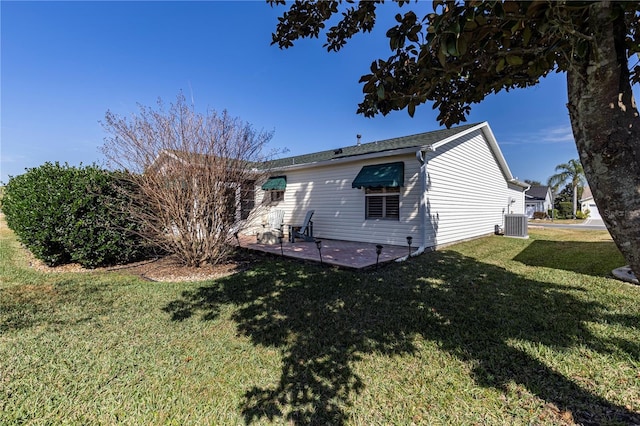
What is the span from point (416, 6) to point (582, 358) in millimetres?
4616

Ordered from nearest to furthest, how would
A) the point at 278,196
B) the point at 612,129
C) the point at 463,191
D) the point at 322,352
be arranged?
the point at 612,129 → the point at 322,352 → the point at 463,191 → the point at 278,196

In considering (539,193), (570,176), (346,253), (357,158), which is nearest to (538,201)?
(539,193)

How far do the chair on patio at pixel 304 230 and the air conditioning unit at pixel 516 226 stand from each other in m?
9.91

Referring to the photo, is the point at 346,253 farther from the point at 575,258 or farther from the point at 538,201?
the point at 538,201

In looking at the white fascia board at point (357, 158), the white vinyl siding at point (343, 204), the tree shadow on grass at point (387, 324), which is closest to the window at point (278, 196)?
the white vinyl siding at point (343, 204)

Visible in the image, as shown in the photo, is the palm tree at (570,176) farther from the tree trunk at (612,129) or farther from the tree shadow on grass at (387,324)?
the tree trunk at (612,129)

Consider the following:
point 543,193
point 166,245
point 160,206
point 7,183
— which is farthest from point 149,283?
point 543,193

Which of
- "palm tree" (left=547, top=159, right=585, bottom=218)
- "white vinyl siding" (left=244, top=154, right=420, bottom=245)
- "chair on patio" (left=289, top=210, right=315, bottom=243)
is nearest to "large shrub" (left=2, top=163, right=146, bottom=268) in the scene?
"white vinyl siding" (left=244, top=154, right=420, bottom=245)

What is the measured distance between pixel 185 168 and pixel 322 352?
17.5 ft

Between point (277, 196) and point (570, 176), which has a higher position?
point (570, 176)

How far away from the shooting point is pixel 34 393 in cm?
264

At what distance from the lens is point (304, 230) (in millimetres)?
12102

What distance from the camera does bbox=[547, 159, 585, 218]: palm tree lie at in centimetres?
3710

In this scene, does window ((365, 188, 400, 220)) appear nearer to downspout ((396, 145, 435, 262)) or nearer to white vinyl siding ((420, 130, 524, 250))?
downspout ((396, 145, 435, 262))
